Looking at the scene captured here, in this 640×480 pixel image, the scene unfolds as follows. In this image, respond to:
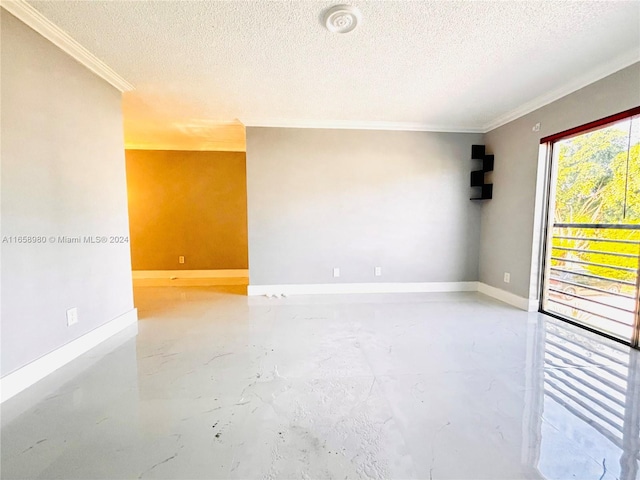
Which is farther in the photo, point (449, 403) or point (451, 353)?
point (451, 353)

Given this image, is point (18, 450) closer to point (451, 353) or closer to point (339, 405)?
point (339, 405)

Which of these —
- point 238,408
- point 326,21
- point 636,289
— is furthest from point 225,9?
point 636,289

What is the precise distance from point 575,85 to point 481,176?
56.0 inches

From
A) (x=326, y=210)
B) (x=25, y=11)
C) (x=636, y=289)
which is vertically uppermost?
(x=25, y=11)

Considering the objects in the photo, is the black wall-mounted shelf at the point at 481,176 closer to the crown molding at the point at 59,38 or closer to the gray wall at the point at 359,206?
the gray wall at the point at 359,206

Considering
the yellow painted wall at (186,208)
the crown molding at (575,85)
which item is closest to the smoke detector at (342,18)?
the crown molding at (575,85)

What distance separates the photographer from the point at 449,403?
61.1 inches

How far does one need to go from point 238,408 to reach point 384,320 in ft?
5.83

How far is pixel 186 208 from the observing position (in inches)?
198

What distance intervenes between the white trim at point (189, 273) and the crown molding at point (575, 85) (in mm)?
4836

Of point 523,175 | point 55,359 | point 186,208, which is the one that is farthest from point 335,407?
point 186,208

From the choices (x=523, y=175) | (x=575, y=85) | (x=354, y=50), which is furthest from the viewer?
(x=523, y=175)

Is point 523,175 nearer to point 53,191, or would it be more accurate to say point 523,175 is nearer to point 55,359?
point 53,191

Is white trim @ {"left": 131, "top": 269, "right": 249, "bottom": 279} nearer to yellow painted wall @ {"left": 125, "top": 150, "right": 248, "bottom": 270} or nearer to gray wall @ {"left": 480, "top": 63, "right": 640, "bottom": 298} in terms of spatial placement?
yellow painted wall @ {"left": 125, "top": 150, "right": 248, "bottom": 270}
